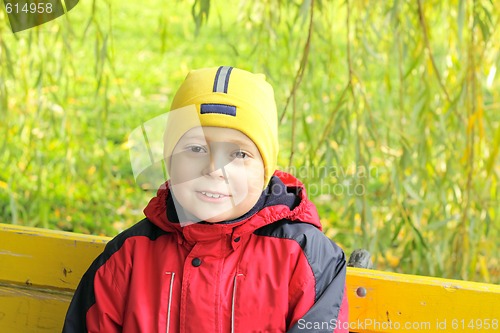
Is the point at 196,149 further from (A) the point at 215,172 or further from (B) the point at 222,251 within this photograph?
(B) the point at 222,251

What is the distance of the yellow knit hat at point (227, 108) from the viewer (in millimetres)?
1487

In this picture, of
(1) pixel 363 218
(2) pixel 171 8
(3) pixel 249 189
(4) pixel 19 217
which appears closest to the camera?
(3) pixel 249 189

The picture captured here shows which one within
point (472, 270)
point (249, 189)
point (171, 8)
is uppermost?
point (171, 8)

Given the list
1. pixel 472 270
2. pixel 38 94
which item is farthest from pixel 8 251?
pixel 472 270

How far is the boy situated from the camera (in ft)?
4.92

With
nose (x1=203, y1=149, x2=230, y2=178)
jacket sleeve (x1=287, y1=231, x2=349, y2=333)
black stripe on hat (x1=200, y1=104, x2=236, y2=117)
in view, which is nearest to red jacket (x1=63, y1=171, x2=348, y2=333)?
jacket sleeve (x1=287, y1=231, x2=349, y2=333)

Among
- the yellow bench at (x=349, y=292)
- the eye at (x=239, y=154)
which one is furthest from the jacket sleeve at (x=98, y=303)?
the eye at (x=239, y=154)

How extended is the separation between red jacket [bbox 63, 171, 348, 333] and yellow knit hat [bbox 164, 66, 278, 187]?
0.41 feet

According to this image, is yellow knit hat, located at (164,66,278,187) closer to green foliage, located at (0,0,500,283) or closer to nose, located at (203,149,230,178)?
nose, located at (203,149,230,178)

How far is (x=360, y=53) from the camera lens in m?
2.82

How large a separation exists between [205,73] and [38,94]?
1.39 meters

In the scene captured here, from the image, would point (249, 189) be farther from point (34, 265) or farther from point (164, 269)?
point (34, 265)

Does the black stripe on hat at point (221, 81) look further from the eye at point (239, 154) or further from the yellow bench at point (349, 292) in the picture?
the yellow bench at point (349, 292)

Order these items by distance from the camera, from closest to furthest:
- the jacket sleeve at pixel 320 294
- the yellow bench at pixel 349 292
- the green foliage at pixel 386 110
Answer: the jacket sleeve at pixel 320 294
the yellow bench at pixel 349 292
the green foliage at pixel 386 110
